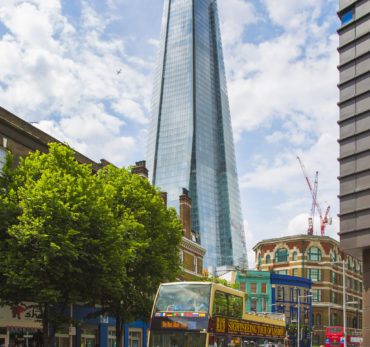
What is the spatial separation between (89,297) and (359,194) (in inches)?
658

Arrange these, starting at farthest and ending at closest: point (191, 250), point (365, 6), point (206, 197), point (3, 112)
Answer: point (206, 197)
point (191, 250)
point (3, 112)
point (365, 6)

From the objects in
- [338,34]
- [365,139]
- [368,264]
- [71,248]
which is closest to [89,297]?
[71,248]

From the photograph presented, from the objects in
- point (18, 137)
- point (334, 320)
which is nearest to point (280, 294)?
point (334, 320)

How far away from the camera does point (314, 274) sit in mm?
96812

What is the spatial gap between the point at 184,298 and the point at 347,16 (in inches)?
709

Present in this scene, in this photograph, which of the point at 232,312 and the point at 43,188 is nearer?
the point at 232,312

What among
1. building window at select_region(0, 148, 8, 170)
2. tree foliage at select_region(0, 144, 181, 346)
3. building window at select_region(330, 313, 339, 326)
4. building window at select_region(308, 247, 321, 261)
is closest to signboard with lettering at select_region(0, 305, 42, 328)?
tree foliage at select_region(0, 144, 181, 346)

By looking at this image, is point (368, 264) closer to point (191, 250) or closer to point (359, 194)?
point (359, 194)

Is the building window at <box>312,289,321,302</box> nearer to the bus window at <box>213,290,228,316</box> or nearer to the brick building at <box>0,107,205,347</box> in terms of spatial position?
the brick building at <box>0,107,205,347</box>

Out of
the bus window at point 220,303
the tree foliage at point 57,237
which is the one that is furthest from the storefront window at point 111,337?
the bus window at point 220,303

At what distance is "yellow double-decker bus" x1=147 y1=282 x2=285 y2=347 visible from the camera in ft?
80.3

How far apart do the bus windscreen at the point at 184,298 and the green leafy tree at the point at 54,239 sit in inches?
208

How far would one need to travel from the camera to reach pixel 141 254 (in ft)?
125

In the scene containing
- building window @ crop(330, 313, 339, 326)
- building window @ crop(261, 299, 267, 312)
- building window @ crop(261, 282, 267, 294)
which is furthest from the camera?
building window @ crop(330, 313, 339, 326)
